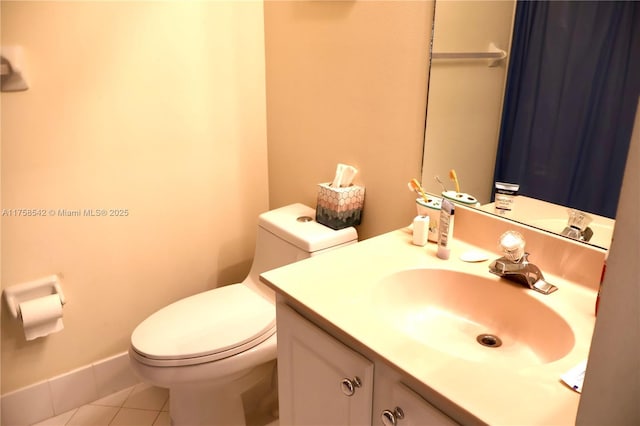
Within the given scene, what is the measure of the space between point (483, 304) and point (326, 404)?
44 centimetres

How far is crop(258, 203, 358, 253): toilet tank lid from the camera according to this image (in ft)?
4.99

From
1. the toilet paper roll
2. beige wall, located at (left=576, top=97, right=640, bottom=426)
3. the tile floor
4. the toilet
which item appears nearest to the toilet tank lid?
the toilet

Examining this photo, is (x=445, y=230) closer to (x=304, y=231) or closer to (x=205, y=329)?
(x=304, y=231)

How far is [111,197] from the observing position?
1735mm

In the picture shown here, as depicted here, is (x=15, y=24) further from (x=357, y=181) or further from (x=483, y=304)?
(x=483, y=304)

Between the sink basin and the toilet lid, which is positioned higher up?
the sink basin

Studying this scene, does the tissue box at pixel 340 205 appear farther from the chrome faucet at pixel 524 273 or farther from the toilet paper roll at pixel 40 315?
the toilet paper roll at pixel 40 315

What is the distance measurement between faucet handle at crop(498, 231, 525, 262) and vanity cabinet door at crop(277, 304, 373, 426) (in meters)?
0.45

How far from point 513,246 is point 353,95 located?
2.49 feet

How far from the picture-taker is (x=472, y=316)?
1.12 metres

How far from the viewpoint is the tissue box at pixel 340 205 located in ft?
5.09

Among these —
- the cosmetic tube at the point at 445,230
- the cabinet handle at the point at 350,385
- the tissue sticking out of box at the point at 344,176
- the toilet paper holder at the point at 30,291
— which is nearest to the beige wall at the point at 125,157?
the toilet paper holder at the point at 30,291

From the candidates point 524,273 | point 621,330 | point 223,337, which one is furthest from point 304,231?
point 621,330

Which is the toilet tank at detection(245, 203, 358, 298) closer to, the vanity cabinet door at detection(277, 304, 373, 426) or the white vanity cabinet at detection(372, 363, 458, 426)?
the vanity cabinet door at detection(277, 304, 373, 426)
